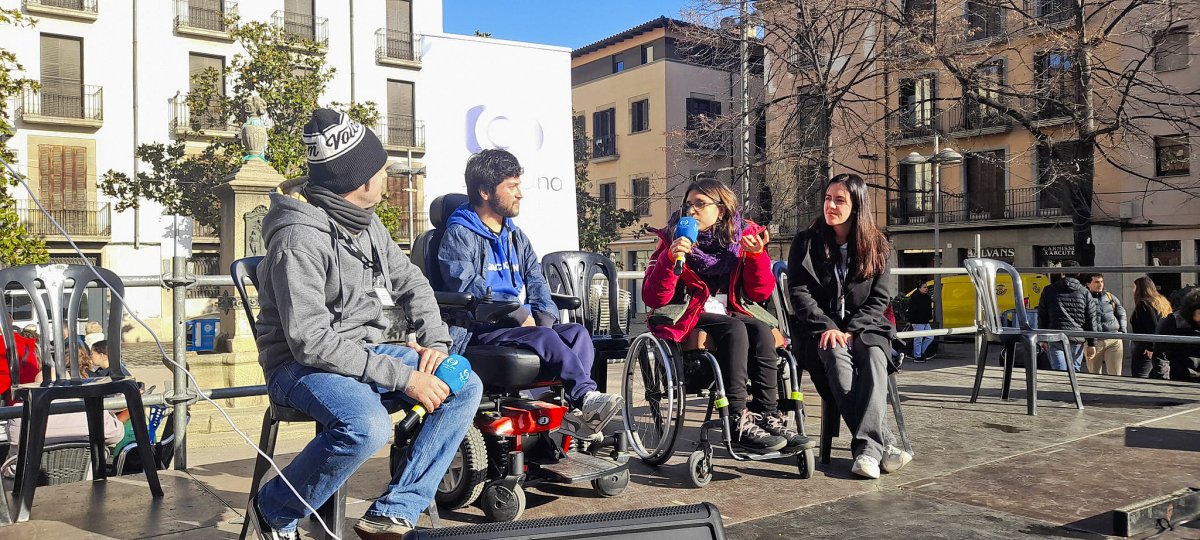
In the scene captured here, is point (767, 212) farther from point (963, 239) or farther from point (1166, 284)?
point (963, 239)

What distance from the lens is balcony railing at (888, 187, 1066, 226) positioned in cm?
2948

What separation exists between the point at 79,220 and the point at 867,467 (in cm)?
3147

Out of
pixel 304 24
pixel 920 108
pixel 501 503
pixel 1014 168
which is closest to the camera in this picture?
pixel 501 503

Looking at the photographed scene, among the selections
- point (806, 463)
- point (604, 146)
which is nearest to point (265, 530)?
point (806, 463)

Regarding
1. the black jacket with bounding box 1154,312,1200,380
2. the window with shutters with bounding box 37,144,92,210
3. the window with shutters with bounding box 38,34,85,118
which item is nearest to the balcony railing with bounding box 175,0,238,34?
the window with shutters with bounding box 38,34,85,118

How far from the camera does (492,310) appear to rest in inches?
141

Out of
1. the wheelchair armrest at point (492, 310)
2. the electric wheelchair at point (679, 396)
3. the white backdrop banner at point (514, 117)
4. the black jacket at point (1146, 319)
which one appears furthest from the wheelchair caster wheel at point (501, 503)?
the white backdrop banner at point (514, 117)

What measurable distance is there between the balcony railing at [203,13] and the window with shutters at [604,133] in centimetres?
1680

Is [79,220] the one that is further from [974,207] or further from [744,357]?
[744,357]

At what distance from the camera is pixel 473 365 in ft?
11.7

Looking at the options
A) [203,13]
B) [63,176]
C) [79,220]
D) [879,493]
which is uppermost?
[203,13]

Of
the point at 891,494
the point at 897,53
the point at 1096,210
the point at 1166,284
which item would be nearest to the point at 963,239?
the point at 1096,210

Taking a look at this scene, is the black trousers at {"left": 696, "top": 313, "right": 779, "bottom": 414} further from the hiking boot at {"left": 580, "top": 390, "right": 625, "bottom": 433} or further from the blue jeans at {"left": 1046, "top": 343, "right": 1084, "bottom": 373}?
the blue jeans at {"left": 1046, "top": 343, "right": 1084, "bottom": 373}

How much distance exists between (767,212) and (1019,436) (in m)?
18.3
